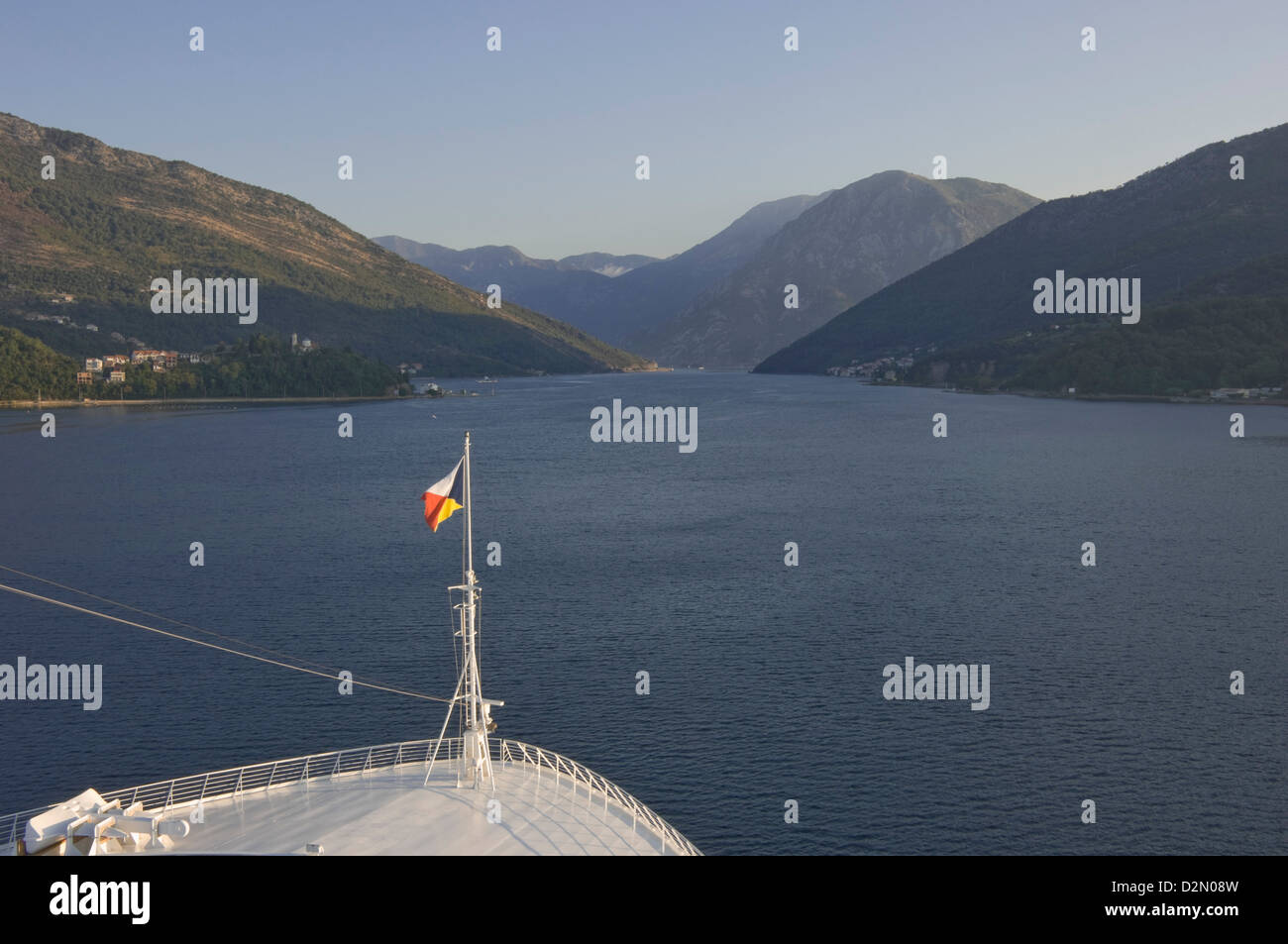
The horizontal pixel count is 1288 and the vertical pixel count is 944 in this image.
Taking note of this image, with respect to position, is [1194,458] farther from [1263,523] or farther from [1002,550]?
[1002,550]

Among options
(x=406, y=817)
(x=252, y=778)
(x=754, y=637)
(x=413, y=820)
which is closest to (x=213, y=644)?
(x=252, y=778)

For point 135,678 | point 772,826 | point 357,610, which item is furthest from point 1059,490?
point 135,678

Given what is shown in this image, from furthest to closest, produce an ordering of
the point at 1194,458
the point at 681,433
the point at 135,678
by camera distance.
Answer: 1. the point at 681,433
2. the point at 1194,458
3. the point at 135,678

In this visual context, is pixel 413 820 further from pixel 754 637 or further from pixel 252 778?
pixel 754 637

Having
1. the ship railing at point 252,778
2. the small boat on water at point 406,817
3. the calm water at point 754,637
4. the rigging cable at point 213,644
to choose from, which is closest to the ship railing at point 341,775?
the ship railing at point 252,778

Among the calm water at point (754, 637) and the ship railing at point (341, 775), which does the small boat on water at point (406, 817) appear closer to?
the ship railing at point (341, 775)

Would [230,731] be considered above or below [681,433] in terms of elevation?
below

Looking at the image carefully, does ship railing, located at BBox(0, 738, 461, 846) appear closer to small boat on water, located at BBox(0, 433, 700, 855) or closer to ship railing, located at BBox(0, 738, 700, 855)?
ship railing, located at BBox(0, 738, 700, 855)
